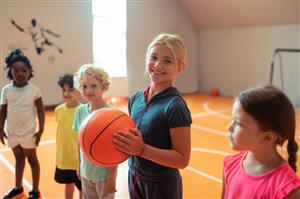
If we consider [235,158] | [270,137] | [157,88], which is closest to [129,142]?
[157,88]

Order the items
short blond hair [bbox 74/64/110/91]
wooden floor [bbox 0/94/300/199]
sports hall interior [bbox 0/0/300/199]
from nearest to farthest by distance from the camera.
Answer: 1. short blond hair [bbox 74/64/110/91]
2. wooden floor [bbox 0/94/300/199]
3. sports hall interior [bbox 0/0/300/199]

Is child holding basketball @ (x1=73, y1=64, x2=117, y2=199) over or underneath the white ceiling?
underneath

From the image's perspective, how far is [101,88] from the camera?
2.13 meters

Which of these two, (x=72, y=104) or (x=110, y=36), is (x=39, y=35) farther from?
(x=72, y=104)

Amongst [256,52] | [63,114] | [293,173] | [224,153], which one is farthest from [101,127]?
[256,52]

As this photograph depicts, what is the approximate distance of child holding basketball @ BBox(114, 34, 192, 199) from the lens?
4.80 ft

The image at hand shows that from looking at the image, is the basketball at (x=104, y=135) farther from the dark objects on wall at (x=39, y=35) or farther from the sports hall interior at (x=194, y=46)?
the dark objects on wall at (x=39, y=35)

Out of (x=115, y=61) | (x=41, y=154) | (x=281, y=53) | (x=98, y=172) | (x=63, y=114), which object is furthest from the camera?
(x=115, y=61)

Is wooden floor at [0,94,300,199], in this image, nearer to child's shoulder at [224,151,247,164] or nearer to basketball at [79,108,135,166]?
child's shoulder at [224,151,247,164]

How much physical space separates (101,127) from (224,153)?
3.03 meters

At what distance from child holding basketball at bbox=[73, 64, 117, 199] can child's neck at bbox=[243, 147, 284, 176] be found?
36.7 inches

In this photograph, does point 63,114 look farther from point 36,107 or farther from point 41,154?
point 41,154

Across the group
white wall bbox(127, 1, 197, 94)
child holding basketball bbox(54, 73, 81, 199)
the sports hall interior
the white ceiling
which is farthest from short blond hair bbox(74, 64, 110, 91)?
white wall bbox(127, 1, 197, 94)

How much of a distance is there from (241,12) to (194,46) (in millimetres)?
1811
